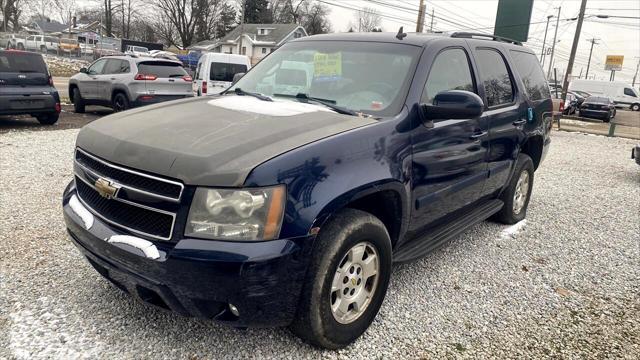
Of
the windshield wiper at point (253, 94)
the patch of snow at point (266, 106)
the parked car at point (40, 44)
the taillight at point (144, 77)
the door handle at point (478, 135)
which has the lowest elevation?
the taillight at point (144, 77)

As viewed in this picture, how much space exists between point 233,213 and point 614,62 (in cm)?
8213

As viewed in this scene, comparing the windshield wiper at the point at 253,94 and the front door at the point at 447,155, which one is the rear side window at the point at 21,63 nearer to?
the windshield wiper at the point at 253,94

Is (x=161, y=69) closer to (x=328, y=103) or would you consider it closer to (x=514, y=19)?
(x=328, y=103)

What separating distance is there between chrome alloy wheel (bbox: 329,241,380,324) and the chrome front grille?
3.12 ft

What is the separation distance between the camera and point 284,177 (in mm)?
2189

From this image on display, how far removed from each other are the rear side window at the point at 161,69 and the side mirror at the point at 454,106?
10.4 m

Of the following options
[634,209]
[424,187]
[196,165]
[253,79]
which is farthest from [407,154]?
[634,209]

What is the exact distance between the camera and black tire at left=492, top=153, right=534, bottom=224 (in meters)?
4.88

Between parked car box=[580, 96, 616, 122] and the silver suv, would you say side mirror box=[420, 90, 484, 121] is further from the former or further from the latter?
parked car box=[580, 96, 616, 122]

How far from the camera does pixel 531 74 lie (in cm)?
509

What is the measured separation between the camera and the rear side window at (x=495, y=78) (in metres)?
4.04

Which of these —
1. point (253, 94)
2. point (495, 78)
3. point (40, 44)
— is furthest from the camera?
point (40, 44)

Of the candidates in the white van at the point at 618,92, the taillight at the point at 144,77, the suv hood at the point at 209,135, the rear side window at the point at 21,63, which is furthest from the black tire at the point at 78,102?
the white van at the point at 618,92

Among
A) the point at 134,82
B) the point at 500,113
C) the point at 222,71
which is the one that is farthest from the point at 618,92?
the point at 500,113
